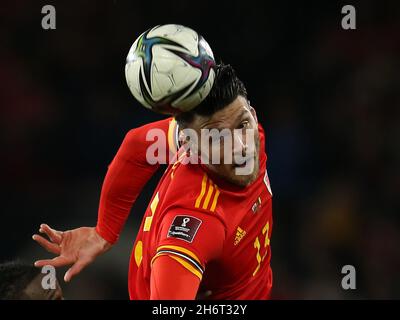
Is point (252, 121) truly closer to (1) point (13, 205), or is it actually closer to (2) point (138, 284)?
(2) point (138, 284)

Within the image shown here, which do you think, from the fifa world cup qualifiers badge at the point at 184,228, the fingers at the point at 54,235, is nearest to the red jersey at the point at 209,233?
the fifa world cup qualifiers badge at the point at 184,228

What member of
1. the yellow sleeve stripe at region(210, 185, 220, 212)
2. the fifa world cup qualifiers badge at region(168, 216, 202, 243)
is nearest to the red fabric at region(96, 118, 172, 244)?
the yellow sleeve stripe at region(210, 185, 220, 212)

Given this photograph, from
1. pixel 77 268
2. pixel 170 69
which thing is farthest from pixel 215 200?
pixel 77 268

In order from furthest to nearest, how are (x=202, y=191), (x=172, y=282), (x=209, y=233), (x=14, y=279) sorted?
1. (x=14, y=279)
2. (x=202, y=191)
3. (x=209, y=233)
4. (x=172, y=282)

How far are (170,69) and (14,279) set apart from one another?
1018 millimetres

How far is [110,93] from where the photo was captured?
5.70 m

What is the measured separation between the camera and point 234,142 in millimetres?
2432

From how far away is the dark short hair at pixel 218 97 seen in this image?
2.41m

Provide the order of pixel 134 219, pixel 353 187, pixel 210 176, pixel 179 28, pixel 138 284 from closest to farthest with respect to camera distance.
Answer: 1. pixel 179 28
2. pixel 210 176
3. pixel 138 284
4. pixel 134 219
5. pixel 353 187

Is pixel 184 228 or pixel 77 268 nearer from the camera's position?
pixel 184 228

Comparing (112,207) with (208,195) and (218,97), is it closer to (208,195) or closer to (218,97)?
(208,195)

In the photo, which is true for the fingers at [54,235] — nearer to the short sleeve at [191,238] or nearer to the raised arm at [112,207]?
the raised arm at [112,207]

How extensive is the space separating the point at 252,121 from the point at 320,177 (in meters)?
3.13

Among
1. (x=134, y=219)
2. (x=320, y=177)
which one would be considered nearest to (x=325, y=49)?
(x=320, y=177)
